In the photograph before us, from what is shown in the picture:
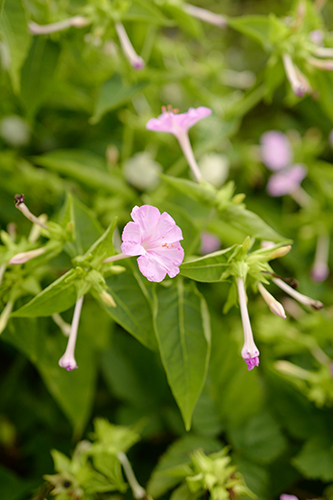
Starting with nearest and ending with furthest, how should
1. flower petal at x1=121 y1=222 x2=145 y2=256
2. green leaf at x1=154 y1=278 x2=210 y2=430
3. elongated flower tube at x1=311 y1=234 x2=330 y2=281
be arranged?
flower petal at x1=121 y1=222 x2=145 y2=256
green leaf at x1=154 y1=278 x2=210 y2=430
elongated flower tube at x1=311 y1=234 x2=330 y2=281

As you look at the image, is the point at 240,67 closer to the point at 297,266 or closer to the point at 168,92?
the point at 168,92

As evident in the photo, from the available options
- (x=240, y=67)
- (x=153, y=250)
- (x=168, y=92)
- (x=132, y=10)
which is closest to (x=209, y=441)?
(x=153, y=250)

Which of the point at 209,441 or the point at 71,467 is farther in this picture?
the point at 209,441

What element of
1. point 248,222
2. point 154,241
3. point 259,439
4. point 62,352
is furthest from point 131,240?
point 259,439

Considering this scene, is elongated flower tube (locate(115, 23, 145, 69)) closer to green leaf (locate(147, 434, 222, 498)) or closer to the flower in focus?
the flower in focus

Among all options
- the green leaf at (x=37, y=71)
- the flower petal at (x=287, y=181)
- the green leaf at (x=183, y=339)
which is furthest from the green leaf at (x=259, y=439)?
the green leaf at (x=37, y=71)

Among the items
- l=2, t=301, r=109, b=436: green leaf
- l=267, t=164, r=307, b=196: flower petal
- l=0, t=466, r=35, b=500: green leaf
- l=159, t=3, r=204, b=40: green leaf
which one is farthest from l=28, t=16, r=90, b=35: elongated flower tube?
l=0, t=466, r=35, b=500: green leaf
